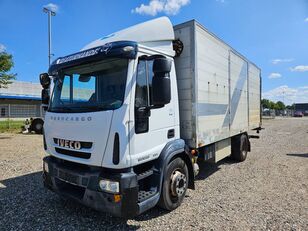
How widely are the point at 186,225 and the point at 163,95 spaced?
2.08 meters

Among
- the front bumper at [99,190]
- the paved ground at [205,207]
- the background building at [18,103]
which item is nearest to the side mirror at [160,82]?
the front bumper at [99,190]

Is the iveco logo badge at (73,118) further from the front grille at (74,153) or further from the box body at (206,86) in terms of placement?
the box body at (206,86)

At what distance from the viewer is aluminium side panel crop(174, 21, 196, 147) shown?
435cm

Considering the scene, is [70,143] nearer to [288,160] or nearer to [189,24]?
[189,24]

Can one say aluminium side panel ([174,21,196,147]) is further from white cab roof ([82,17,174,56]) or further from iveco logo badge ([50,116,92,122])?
iveco logo badge ([50,116,92,122])

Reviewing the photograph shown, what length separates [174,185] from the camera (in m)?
3.99

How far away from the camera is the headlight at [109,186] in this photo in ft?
9.93

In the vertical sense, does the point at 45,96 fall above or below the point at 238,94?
below

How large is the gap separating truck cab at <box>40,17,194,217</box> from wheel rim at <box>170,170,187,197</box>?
2 cm

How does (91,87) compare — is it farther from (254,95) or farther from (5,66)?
(5,66)

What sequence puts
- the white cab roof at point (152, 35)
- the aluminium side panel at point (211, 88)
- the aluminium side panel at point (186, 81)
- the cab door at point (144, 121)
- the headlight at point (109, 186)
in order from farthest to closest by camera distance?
the aluminium side panel at point (211, 88) < the aluminium side panel at point (186, 81) < the white cab roof at point (152, 35) < the cab door at point (144, 121) < the headlight at point (109, 186)

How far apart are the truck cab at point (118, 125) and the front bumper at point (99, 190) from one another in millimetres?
13

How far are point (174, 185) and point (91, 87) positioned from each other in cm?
215

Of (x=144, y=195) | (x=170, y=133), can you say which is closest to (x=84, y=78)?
(x=170, y=133)
